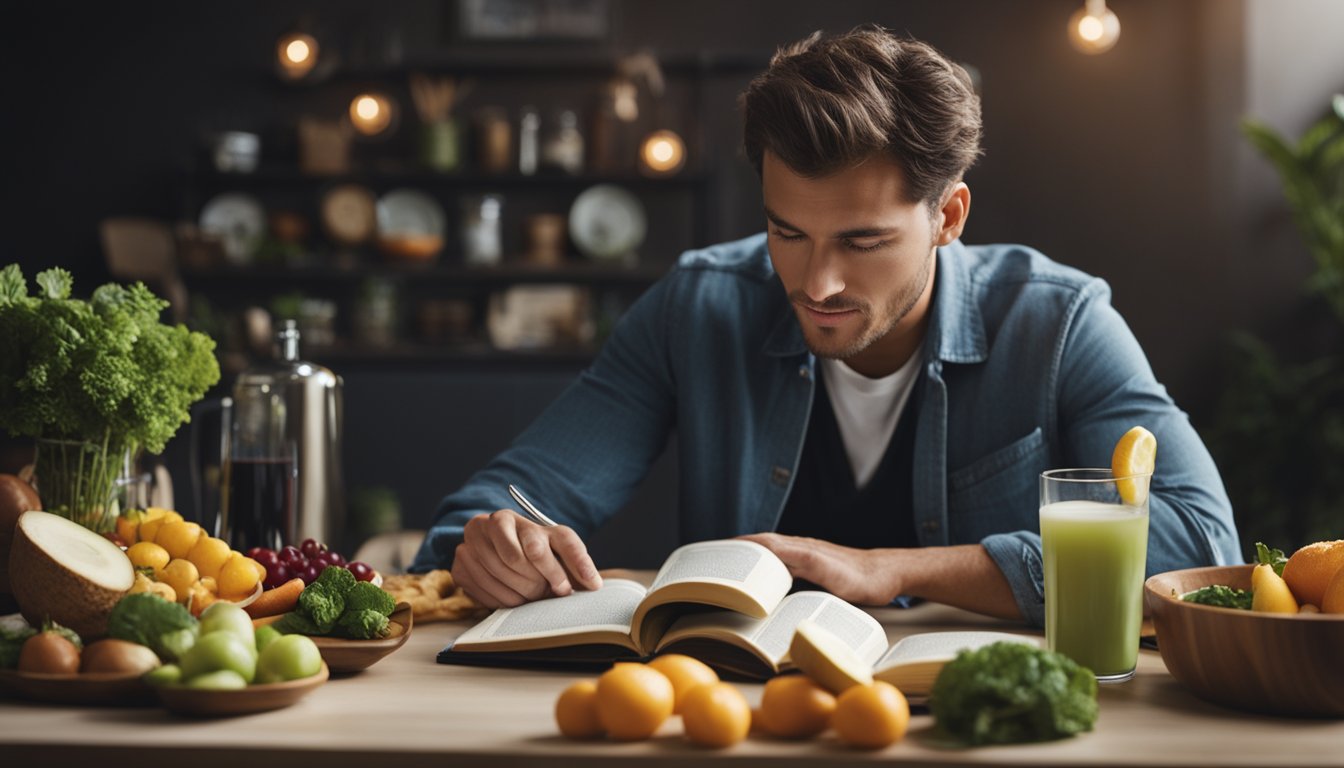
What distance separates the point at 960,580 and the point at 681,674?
0.54m

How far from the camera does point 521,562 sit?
140 centimetres

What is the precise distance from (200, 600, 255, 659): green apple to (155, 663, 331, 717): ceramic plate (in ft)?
0.16

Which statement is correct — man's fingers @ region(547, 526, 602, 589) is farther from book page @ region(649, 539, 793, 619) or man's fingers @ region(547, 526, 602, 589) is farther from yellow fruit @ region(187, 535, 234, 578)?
yellow fruit @ region(187, 535, 234, 578)

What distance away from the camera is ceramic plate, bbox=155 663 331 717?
3.35ft

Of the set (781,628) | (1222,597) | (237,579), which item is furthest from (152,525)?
(1222,597)

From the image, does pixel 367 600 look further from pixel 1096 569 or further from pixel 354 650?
pixel 1096 569

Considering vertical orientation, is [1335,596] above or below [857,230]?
below

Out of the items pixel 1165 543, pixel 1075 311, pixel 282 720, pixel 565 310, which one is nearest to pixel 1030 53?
pixel 565 310

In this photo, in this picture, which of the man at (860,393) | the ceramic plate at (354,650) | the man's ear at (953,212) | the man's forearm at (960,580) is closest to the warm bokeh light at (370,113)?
the man at (860,393)

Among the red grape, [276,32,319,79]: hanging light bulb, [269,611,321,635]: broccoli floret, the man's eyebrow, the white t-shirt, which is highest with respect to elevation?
[276,32,319,79]: hanging light bulb

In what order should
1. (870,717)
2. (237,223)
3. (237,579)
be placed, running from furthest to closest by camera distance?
(237,223) < (237,579) < (870,717)

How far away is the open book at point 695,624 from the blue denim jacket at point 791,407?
1.19 feet

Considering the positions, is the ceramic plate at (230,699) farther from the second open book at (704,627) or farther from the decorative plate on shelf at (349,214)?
the decorative plate on shelf at (349,214)

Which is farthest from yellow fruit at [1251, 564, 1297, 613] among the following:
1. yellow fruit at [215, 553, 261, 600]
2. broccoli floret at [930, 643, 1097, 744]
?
yellow fruit at [215, 553, 261, 600]
